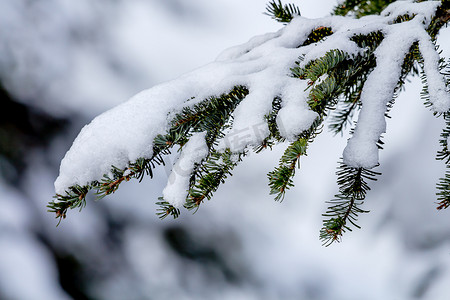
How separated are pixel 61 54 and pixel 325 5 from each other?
13.0ft

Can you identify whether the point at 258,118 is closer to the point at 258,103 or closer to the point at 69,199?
the point at 258,103

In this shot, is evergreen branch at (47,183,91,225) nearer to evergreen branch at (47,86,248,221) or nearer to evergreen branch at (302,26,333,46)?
Answer: evergreen branch at (47,86,248,221)

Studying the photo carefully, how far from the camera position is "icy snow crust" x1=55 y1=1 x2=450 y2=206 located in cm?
74

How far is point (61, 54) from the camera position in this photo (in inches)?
141

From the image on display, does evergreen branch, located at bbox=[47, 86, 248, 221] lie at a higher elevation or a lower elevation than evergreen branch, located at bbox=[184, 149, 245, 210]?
higher

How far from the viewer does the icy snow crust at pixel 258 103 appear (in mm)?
736

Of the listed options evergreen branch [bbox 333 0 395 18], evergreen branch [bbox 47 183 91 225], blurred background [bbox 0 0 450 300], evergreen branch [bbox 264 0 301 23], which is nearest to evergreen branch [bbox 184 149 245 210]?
evergreen branch [bbox 47 183 91 225]

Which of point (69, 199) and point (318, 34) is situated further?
point (318, 34)

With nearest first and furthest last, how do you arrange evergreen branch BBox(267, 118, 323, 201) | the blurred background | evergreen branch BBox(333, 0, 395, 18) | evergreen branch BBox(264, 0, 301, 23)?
evergreen branch BBox(267, 118, 323, 201), evergreen branch BBox(264, 0, 301, 23), evergreen branch BBox(333, 0, 395, 18), the blurred background

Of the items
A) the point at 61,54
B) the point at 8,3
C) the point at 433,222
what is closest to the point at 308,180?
the point at 433,222

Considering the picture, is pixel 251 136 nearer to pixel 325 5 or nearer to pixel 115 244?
pixel 115 244

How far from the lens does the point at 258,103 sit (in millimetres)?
814

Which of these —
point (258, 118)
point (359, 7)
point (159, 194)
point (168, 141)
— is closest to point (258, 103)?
point (258, 118)

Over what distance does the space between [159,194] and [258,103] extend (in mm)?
3371
